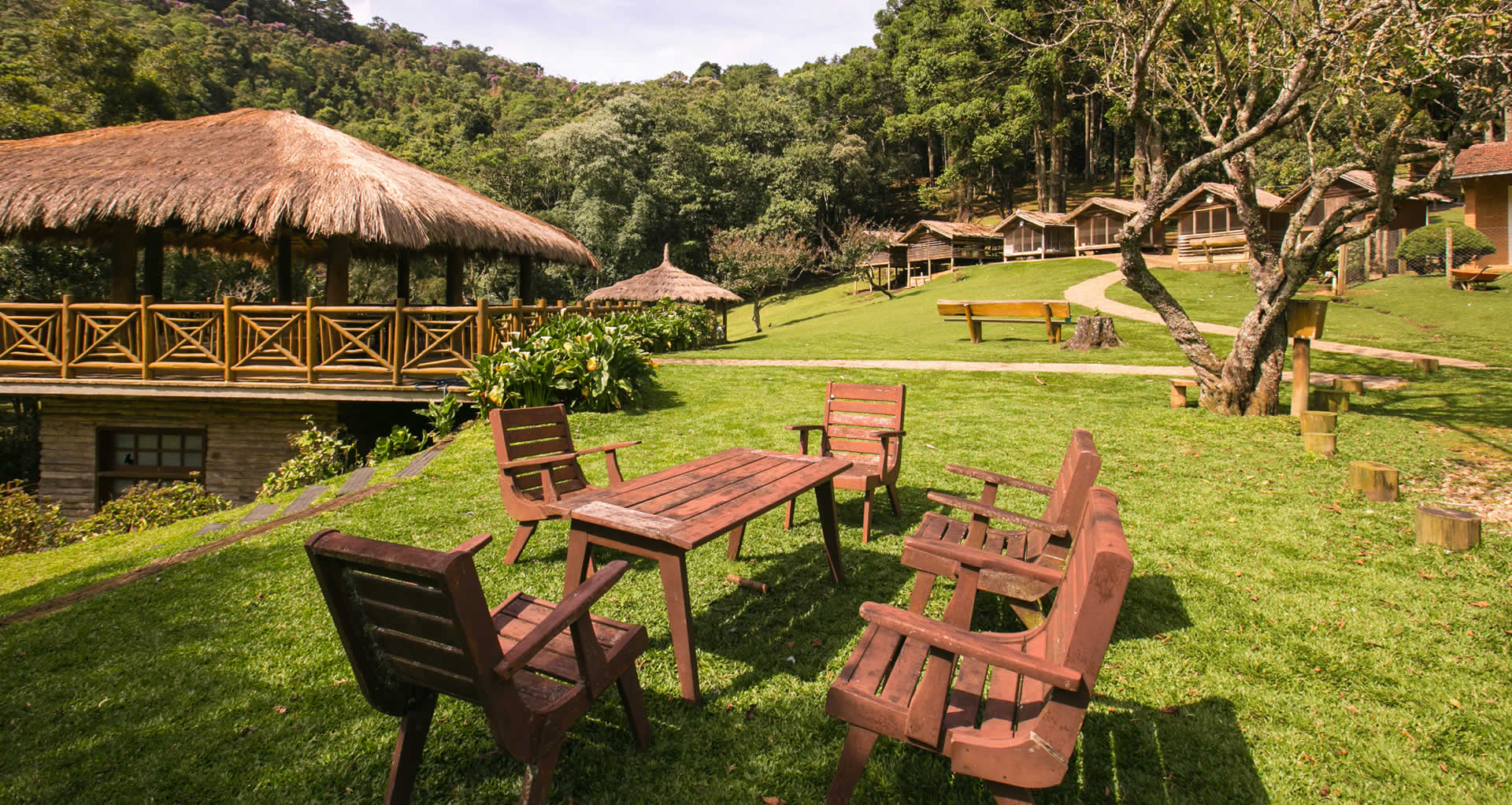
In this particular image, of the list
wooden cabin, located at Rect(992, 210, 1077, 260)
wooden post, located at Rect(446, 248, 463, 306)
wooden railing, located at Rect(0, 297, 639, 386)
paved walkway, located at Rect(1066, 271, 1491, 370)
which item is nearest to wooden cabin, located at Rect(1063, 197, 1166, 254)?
wooden cabin, located at Rect(992, 210, 1077, 260)

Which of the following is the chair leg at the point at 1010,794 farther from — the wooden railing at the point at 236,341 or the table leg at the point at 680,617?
the wooden railing at the point at 236,341

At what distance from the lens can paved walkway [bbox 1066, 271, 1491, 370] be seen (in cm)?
1270

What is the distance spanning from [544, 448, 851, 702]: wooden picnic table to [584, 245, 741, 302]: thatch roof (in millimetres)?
19689

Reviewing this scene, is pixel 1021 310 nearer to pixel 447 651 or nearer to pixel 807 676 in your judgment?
pixel 807 676

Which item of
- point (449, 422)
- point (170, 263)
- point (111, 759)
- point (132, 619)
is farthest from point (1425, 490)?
point (170, 263)

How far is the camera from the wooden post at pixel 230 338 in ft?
33.6

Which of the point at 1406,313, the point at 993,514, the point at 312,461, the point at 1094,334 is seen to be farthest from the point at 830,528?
the point at 1406,313

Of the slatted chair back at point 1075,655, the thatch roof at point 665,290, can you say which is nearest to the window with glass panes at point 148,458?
the slatted chair back at point 1075,655

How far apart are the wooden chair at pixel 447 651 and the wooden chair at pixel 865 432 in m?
2.87

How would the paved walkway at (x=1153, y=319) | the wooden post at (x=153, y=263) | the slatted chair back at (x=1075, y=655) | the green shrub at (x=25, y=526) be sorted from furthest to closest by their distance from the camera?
the wooden post at (x=153, y=263)
the paved walkway at (x=1153, y=319)
the green shrub at (x=25, y=526)
the slatted chair back at (x=1075, y=655)

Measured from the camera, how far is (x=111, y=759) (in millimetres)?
2727

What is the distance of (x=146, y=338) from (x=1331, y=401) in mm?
15487

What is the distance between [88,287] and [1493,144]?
43.3 m

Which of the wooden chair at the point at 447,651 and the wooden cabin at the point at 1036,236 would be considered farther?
the wooden cabin at the point at 1036,236
